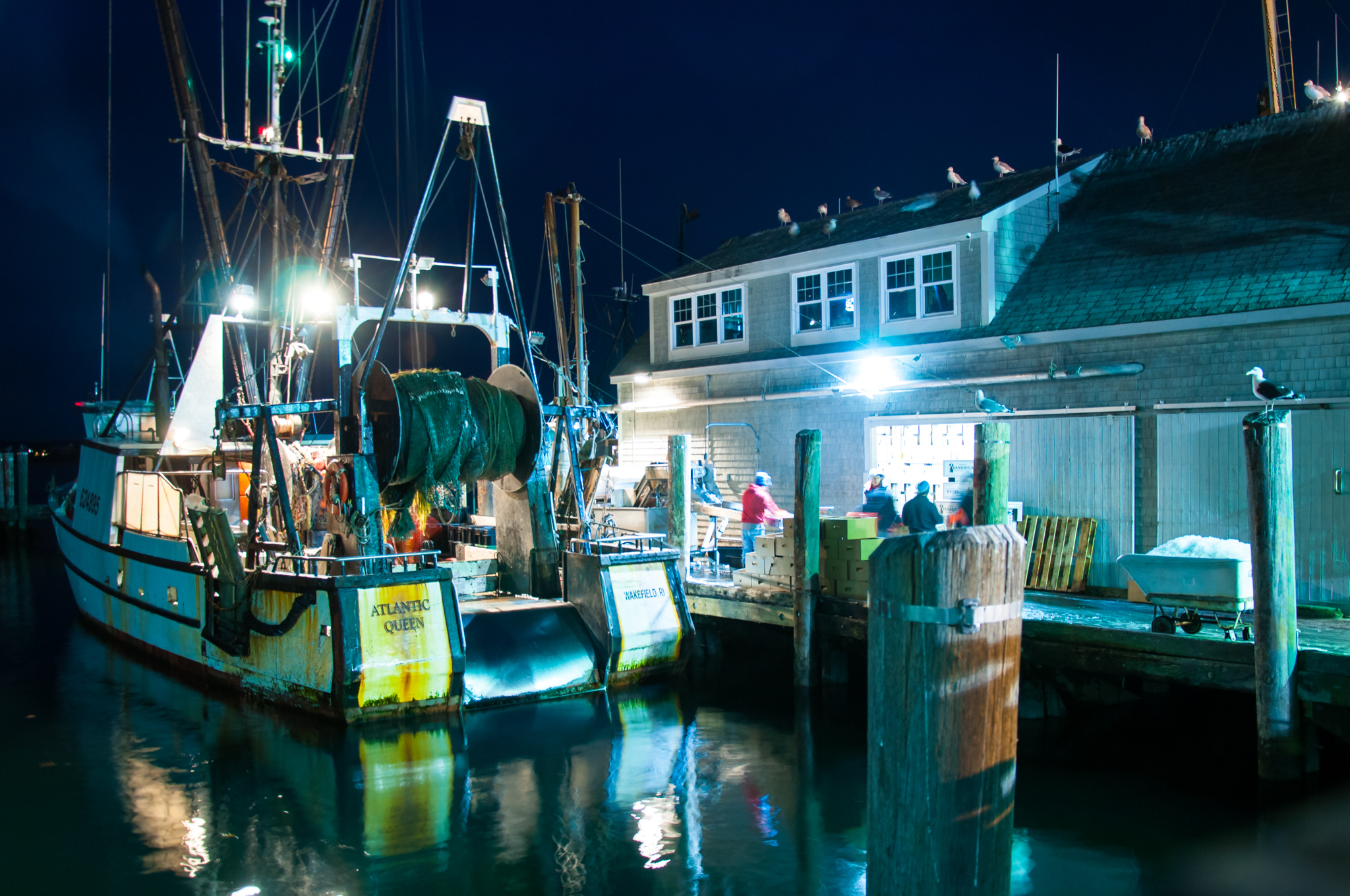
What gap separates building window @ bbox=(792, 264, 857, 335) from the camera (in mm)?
19016

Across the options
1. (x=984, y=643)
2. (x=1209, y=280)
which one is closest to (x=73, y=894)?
(x=984, y=643)

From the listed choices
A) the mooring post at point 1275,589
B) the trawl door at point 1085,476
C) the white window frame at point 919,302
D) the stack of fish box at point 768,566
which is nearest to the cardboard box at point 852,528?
the stack of fish box at point 768,566

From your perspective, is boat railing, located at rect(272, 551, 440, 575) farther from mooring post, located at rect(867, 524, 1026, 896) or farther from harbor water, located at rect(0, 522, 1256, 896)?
mooring post, located at rect(867, 524, 1026, 896)

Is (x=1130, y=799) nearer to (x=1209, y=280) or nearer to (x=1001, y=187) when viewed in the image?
(x=1209, y=280)

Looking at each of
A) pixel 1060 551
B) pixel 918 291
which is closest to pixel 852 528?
pixel 1060 551

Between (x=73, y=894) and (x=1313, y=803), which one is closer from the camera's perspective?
(x=73, y=894)

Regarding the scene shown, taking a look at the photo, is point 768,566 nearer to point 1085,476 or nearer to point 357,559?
point 1085,476

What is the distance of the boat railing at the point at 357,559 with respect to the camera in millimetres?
11422

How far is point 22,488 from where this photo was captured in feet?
125

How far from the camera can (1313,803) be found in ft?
28.8

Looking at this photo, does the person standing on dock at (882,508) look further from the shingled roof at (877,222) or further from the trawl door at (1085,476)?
the shingled roof at (877,222)

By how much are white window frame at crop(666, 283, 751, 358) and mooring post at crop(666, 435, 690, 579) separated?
6.26 m

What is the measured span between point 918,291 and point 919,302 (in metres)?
0.20

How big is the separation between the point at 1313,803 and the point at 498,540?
10.4 meters
